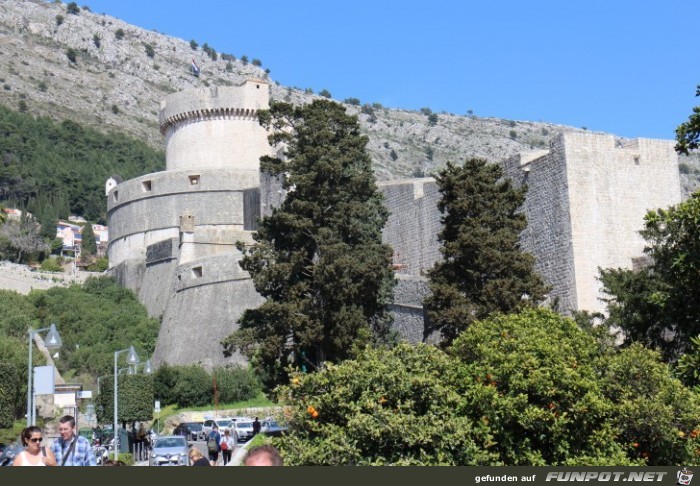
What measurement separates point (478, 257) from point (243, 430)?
9471 millimetres

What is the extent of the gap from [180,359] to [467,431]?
28.0m

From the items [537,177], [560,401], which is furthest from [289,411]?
[537,177]

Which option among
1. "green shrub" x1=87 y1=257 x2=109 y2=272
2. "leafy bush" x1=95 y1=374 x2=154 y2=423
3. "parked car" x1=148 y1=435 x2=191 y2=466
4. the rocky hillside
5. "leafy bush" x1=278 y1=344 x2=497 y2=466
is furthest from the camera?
the rocky hillside

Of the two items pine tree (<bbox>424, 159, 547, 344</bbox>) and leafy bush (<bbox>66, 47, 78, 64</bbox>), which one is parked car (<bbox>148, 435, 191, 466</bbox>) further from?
leafy bush (<bbox>66, 47, 78, 64</bbox>)

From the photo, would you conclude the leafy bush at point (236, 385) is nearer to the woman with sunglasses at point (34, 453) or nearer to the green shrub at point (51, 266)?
the woman with sunglasses at point (34, 453)

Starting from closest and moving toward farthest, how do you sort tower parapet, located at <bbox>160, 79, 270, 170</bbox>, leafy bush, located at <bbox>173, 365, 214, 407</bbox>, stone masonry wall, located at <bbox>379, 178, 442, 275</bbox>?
stone masonry wall, located at <bbox>379, 178, 442, 275</bbox>
leafy bush, located at <bbox>173, 365, 214, 407</bbox>
tower parapet, located at <bbox>160, 79, 270, 170</bbox>

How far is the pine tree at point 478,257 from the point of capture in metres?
22.3

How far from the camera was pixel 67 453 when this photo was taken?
9359 millimetres

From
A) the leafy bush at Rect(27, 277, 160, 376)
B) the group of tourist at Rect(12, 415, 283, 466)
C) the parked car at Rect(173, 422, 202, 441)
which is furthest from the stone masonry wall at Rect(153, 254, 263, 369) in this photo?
the group of tourist at Rect(12, 415, 283, 466)

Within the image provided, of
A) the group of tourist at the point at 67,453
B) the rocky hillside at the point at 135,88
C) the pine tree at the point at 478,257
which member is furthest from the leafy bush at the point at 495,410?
the rocky hillside at the point at 135,88

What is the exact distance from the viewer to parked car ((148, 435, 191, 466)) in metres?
22.4

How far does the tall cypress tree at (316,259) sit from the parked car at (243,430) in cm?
329

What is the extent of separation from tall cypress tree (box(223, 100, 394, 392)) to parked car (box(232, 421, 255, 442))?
3294mm

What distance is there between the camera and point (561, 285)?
80.8 ft
